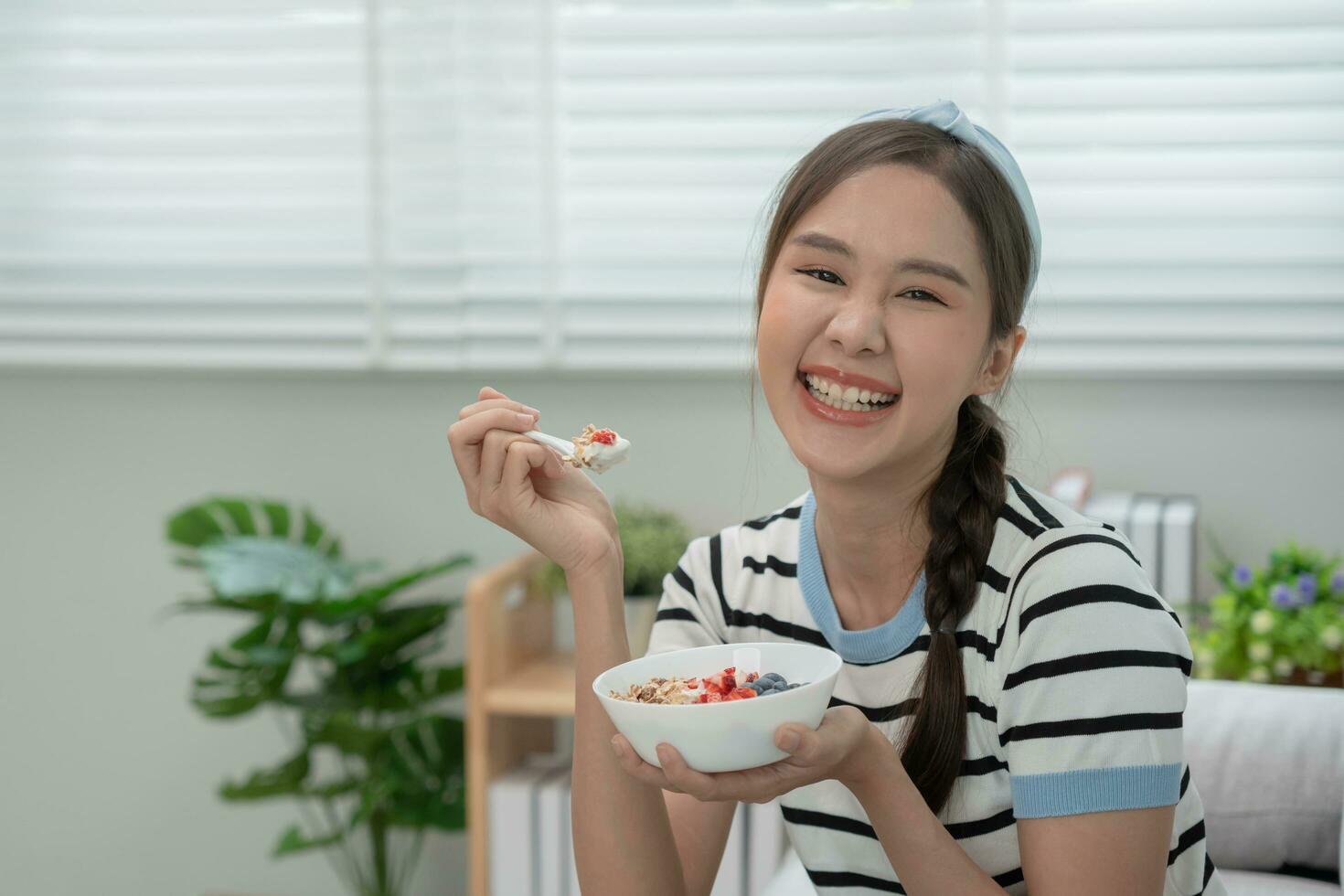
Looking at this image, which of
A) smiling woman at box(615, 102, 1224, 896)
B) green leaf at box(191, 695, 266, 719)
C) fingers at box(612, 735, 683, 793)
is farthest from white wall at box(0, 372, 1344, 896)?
fingers at box(612, 735, 683, 793)

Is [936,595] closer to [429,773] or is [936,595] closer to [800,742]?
[800,742]

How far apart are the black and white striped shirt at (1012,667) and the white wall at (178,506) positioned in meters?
1.09

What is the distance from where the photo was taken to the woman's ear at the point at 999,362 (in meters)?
1.14

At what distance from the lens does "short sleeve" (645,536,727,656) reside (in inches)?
48.7

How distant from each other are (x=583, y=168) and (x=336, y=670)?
40.0 inches

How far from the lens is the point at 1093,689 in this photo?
98cm

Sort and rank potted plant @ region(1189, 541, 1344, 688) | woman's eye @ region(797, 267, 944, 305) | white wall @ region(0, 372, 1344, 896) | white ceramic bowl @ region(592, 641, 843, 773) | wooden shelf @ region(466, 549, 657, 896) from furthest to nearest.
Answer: white wall @ region(0, 372, 1344, 896) → wooden shelf @ region(466, 549, 657, 896) → potted plant @ region(1189, 541, 1344, 688) → woman's eye @ region(797, 267, 944, 305) → white ceramic bowl @ region(592, 641, 843, 773)

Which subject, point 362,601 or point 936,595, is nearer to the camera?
point 936,595

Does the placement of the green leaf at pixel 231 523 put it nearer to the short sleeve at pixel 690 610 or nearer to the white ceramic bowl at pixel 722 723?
the short sleeve at pixel 690 610

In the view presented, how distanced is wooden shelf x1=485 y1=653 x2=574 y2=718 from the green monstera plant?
20cm

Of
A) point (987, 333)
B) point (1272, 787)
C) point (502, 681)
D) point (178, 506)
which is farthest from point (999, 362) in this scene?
point (178, 506)

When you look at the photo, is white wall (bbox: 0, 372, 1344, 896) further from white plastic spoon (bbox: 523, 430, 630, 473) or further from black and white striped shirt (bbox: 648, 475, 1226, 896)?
white plastic spoon (bbox: 523, 430, 630, 473)

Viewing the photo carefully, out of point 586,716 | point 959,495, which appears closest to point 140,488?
point 586,716

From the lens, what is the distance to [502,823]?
217 cm
